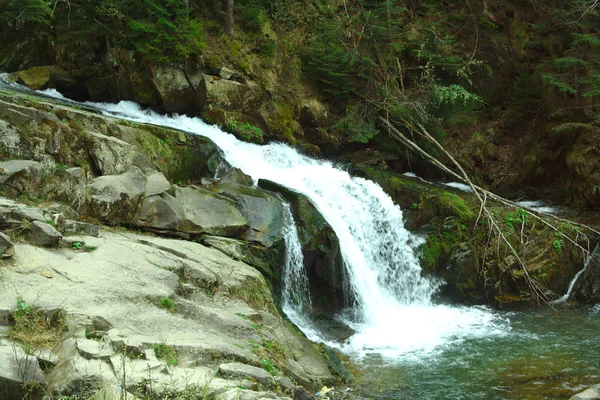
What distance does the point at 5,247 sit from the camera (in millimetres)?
5363

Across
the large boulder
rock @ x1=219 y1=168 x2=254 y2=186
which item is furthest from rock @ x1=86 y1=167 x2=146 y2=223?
the large boulder

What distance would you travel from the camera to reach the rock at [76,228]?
662 centimetres

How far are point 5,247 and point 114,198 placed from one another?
2.66m

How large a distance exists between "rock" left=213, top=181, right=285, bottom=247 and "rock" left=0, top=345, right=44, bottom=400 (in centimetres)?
535

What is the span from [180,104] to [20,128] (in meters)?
5.32

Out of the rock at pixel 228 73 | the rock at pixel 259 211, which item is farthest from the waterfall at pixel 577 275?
the rock at pixel 228 73

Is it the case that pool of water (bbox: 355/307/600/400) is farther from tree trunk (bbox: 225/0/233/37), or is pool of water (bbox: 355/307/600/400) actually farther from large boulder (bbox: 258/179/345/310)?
tree trunk (bbox: 225/0/233/37)

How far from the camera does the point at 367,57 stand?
14.0m

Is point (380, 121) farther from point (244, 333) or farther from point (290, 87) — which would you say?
point (244, 333)

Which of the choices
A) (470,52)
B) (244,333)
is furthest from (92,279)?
(470,52)

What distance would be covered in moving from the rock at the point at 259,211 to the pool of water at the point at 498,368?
2637 millimetres

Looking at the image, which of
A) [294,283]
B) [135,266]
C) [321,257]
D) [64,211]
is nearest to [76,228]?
[64,211]

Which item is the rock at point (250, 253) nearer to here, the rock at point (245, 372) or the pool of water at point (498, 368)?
the pool of water at point (498, 368)

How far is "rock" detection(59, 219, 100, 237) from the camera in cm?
662
